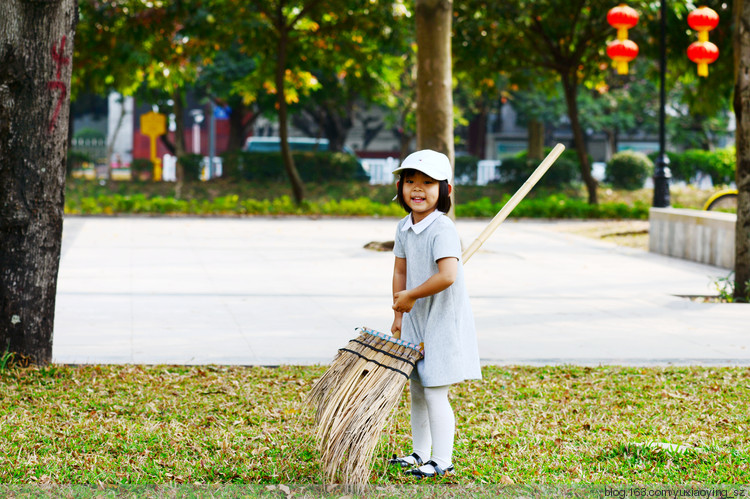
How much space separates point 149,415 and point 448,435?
171 centimetres

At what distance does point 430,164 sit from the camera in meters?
3.81

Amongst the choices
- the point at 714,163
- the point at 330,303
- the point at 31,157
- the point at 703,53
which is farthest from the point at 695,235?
the point at 714,163

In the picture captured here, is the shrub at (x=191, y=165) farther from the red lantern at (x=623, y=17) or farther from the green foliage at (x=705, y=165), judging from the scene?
the red lantern at (x=623, y=17)

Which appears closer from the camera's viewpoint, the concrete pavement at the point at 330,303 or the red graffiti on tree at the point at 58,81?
the red graffiti on tree at the point at 58,81

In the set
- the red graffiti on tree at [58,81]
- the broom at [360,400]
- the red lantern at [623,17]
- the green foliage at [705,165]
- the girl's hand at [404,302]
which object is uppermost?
the red lantern at [623,17]

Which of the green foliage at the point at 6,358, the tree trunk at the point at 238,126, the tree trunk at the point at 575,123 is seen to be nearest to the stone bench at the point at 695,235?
the tree trunk at the point at 575,123

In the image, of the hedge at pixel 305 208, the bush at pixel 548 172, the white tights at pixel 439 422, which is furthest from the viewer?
the bush at pixel 548 172

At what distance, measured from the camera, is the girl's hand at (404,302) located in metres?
3.81

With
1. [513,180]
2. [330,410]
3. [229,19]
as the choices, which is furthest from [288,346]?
[513,180]

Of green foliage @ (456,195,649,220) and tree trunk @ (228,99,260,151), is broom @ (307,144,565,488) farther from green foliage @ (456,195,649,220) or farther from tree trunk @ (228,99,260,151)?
tree trunk @ (228,99,260,151)

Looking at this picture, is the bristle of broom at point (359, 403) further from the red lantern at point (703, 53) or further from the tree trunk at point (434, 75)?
the red lantern at point (703, 53)

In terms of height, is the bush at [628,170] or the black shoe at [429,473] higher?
the bush at [628,170]

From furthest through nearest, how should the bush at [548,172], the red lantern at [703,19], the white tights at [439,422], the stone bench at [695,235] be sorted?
the bush at [548,172] < the red lantern at [703,19] < the stone bench at [695,235] < the white tights at [439,422]

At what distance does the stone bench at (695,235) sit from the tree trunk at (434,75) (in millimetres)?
3363
